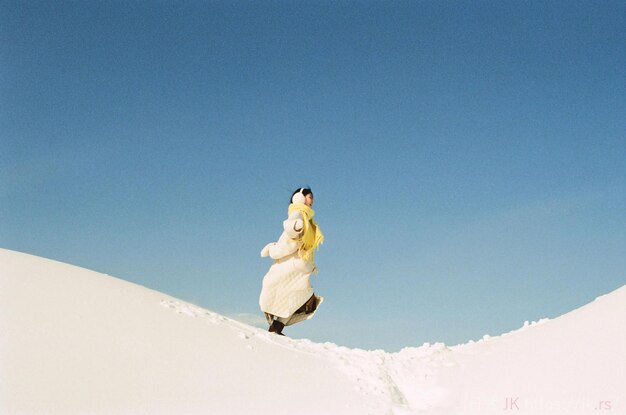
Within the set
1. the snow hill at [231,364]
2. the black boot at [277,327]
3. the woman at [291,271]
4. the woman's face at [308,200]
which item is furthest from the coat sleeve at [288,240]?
the snow hill at [231,364]

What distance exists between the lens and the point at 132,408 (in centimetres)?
462

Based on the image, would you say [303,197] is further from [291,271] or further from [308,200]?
[291,271]

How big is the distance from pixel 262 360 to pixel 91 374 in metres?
1.92

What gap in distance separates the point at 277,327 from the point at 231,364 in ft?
10.6

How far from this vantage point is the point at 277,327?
30.1 ft

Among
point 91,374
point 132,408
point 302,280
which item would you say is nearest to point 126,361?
point 91,374

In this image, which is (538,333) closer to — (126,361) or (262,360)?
(262,360)

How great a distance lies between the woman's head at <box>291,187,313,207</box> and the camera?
9.25m

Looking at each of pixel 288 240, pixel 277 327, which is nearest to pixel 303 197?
pixel 288 240

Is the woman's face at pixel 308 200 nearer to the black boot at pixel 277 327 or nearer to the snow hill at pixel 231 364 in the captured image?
the black boot at pixel 277 327

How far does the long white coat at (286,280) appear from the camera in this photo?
29.8 feet

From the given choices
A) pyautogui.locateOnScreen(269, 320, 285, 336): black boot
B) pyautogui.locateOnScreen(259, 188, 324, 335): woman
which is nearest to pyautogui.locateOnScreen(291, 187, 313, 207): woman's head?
pyautogui.locateOnScreen(259, 188, 324, 335): woman

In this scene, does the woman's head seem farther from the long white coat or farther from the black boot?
the black boot

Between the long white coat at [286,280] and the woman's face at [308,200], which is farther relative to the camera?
the woman's face at [308,200]
